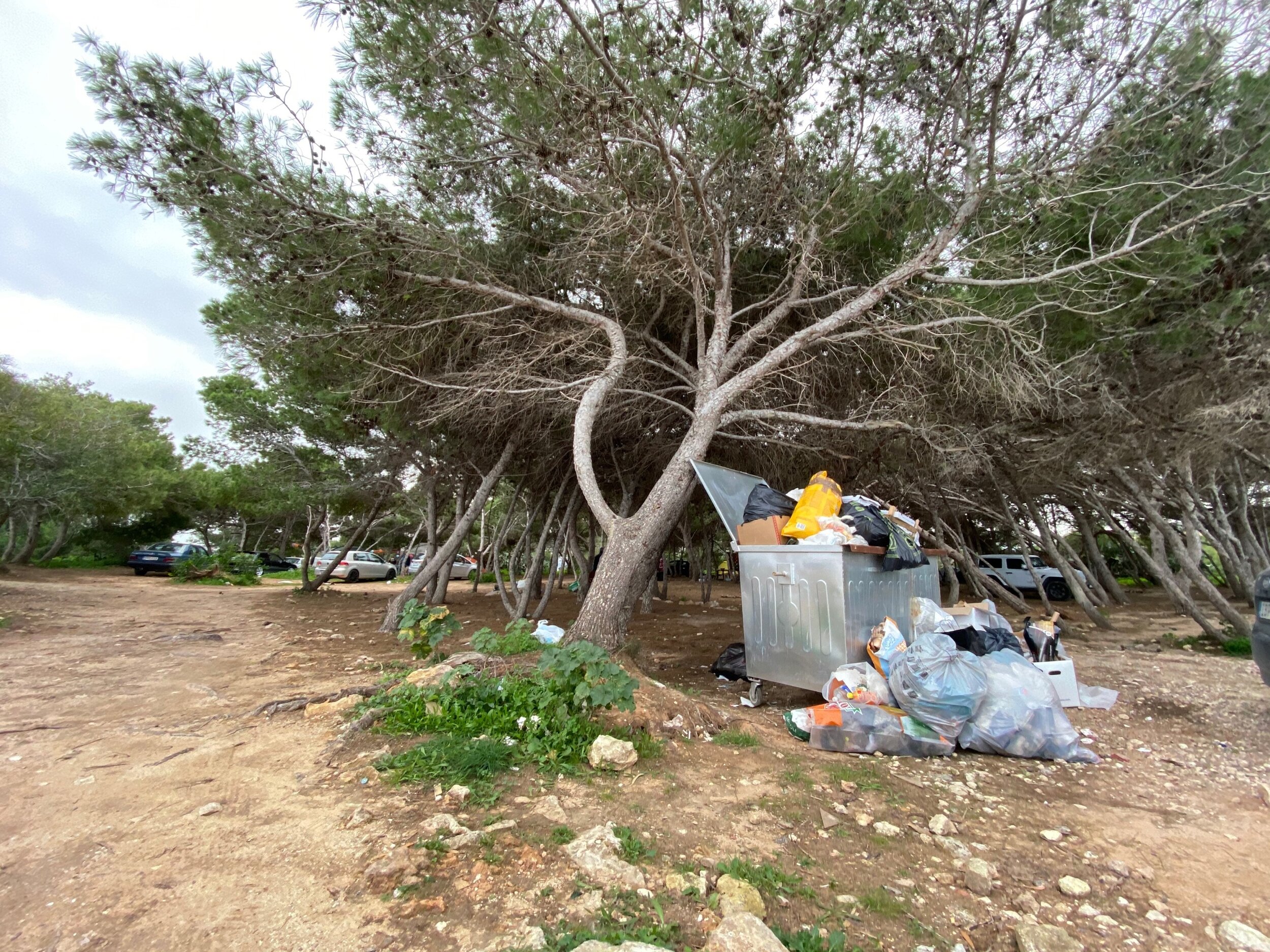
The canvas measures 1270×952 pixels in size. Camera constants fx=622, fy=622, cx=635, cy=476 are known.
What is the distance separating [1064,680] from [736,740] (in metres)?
2.99

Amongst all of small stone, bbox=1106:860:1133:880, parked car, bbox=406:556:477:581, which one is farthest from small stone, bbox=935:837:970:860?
parked car, bbox=406:556:477:581

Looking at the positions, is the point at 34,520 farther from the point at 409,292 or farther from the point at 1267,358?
the point at 1267,358

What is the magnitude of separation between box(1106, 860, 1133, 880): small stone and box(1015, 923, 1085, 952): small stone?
2.03ft

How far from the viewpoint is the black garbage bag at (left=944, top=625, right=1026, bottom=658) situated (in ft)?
15.5

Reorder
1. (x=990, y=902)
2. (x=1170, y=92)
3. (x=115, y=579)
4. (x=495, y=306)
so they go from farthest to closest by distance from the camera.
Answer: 1. (x=115, y=579)
2. (x=495, y=306)
3. (x=1170, y=92)
4. (x=990, y=902)

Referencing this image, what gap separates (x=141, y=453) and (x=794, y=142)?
68.9 feet

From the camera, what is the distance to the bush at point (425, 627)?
5.00m

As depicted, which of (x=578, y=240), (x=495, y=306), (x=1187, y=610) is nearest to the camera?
(x=578, y=240)

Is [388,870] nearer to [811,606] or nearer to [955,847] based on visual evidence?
[955,847]

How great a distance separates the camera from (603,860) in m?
2.31

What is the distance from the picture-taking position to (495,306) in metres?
6.86

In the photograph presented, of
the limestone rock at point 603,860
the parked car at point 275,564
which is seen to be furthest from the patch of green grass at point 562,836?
the parked car at point 275,564

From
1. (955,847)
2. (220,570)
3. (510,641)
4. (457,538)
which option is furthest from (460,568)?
(955,847)

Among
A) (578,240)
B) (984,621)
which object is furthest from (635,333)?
(984,621)
